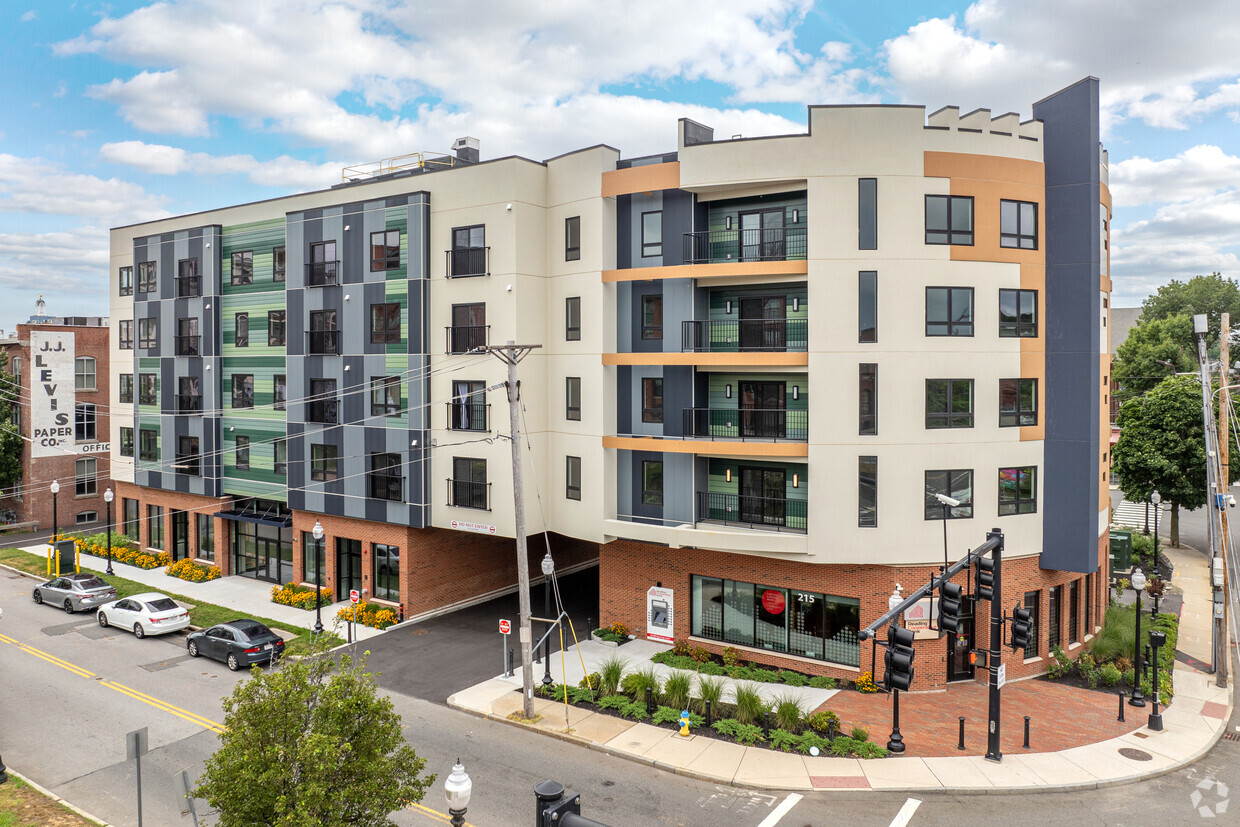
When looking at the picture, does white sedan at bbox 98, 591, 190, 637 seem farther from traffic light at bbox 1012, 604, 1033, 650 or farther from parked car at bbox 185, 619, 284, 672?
traffic light at bbox 1012, 604, 1033, 650

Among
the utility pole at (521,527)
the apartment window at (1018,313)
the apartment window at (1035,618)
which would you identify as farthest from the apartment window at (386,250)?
the apartment window at (1035,618)

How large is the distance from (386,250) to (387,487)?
357 inches

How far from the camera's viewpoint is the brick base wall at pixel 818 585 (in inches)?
869

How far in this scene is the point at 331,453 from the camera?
101 feet

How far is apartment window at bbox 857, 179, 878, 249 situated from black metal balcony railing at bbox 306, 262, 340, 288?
65.7 feet

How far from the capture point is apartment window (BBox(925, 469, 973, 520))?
868 inches

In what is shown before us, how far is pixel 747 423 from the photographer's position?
963 inches

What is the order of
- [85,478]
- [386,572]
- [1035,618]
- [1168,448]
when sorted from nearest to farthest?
[1035,618] → [386,572] → [1168,448] → [85,478]

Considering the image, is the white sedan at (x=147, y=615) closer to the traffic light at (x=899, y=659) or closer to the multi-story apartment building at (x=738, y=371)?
the multi-story apartment building at (x=738, y=371)

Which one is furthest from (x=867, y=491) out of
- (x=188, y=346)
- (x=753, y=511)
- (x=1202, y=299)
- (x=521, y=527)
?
(x=1202, y=299)

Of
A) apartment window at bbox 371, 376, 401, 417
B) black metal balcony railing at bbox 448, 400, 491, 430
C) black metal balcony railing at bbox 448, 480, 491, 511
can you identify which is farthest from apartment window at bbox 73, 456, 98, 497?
black metal balcony railing at bbox 448, 400, 491, 430

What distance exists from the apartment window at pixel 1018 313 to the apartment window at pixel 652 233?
10.5 m

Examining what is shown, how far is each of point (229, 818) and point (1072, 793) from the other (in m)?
16.3

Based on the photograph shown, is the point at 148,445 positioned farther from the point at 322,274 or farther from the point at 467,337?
the point at 467,337
